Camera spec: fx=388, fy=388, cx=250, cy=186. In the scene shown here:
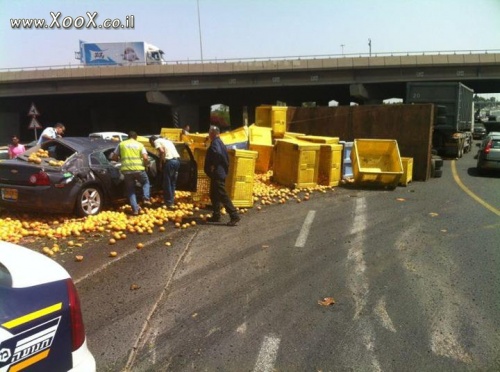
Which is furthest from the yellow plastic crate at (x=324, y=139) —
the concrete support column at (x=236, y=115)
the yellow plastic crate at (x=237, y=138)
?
the concrete support column at (x=236, y=115)

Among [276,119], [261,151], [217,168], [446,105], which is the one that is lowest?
[261,151]

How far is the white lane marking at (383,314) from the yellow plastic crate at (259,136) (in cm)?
896

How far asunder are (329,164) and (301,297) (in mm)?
7500

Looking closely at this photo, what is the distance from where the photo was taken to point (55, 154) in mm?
7961

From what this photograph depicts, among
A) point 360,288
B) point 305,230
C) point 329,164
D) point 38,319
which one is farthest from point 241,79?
point 38,319

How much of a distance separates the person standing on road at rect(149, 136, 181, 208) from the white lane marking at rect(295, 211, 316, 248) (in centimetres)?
302

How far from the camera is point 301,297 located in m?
4.59

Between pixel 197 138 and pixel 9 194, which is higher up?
pixel 197 138

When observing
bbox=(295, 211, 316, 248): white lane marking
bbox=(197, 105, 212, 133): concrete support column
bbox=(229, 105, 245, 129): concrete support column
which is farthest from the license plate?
bbox=(229, 105, 245, 129): concrete support column

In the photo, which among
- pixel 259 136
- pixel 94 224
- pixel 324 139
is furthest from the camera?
pixel 259 136

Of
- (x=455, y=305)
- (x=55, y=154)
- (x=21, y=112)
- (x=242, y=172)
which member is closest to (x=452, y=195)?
(x=242, y=172)

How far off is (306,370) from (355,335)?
0.77m

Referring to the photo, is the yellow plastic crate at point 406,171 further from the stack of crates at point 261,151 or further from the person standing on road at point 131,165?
the person standing on road at point 131,165

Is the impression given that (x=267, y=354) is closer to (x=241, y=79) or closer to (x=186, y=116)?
(x=241, y=79)
